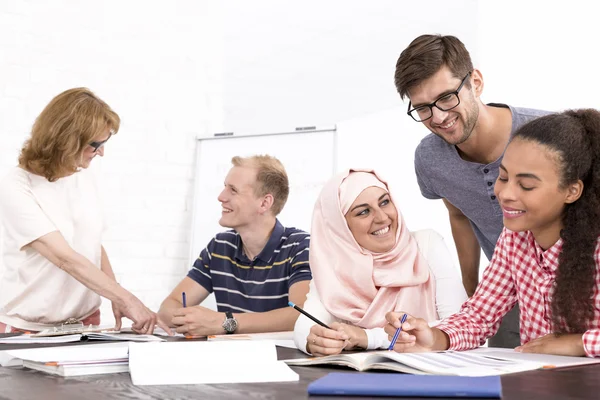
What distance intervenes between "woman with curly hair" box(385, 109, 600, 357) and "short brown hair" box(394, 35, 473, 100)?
405 millimetres

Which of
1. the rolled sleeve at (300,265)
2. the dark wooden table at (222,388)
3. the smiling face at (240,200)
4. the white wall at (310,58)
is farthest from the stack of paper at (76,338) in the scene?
the white wall at (310,58)

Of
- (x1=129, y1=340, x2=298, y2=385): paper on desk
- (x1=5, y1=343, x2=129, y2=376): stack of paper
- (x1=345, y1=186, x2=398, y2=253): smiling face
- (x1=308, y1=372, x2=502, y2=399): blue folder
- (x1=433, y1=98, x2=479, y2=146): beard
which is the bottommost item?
(x1=5, y1=343, x2=129, y2=376): stack of paper

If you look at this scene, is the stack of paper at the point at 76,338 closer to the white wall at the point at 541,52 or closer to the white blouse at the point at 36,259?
the white blouse at the point at 36,259

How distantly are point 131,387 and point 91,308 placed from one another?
5.05ft

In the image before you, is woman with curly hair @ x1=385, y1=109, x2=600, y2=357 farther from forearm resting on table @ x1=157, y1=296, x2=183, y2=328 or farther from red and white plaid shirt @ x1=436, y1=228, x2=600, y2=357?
forearm resting on table @ x1=157, y1=296, x2=183, y2=328

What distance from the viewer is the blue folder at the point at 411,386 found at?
2.56ft

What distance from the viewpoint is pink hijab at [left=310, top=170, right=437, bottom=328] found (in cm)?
186

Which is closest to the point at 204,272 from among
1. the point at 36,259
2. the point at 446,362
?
the point at 36,259

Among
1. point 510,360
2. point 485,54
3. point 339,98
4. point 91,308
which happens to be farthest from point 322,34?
point 510,360

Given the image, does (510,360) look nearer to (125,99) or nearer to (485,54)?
(485,54)

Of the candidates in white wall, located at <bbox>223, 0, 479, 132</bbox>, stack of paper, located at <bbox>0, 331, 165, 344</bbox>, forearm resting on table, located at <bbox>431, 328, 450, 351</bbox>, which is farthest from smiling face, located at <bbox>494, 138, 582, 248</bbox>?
white wall, located at <bbox>223, 0, 479, 132</bbox>

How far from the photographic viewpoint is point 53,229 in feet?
7.32

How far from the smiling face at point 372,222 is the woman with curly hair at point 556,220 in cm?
49

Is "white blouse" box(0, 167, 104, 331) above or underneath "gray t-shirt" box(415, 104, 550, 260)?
underneath
